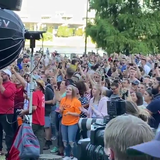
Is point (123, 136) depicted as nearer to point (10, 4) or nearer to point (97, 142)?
point (97, 142)

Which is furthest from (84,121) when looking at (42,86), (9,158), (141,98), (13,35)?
(42,86)

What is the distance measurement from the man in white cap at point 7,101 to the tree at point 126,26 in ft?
95.3

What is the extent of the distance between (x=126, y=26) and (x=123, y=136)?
3728 cm

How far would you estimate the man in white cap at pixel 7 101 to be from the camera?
8930 mm

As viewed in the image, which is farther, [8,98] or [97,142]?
[8,98]

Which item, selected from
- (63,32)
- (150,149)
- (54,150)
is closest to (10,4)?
(150,149)

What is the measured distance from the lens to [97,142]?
10.1 feet

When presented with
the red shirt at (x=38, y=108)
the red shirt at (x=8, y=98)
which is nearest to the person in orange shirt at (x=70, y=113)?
the red shirt at (x=38, y=108)

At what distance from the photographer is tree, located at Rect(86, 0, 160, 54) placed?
3828cm

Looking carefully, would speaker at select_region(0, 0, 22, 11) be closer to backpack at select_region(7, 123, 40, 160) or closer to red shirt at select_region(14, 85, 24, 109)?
backpack at select_region(7, 123, 40, 160)

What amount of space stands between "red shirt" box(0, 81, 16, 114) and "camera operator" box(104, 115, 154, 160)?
21.7ft

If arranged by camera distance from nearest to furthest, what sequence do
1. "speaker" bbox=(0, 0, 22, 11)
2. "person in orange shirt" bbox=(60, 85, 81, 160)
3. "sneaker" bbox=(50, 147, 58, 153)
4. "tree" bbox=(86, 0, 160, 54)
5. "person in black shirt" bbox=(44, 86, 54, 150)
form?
"speaker" bbox=(0, 0, 22, 11) → "person in orange shirt" bbox=(60, 85, 81, 160) → "sneaker" bbox=(50, 147, 58, 153) → "person in black shirt" bbox=(44, 86, 54, 150) → "tree" bbox=(86, 0, 160, 54)

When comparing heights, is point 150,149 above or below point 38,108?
above

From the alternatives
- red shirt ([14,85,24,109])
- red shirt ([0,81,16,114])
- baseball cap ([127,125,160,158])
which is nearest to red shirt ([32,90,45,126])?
red shirt ([0,81,16,114])
